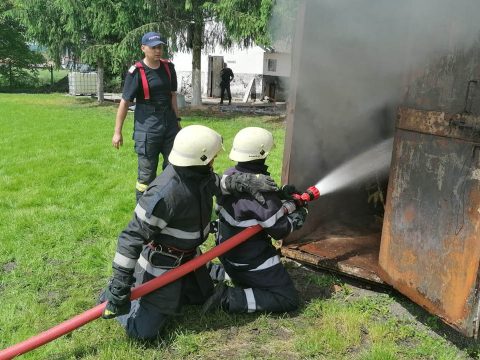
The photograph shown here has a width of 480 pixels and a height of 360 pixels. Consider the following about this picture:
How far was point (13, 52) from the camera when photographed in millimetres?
26062

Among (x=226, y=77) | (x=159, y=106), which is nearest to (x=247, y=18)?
(x=226, y=77)

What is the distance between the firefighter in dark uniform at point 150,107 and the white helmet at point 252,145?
1.51m

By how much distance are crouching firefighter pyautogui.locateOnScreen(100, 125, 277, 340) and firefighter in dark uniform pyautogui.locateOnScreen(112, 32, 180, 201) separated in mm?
1467

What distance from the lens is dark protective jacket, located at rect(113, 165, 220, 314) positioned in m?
2.63

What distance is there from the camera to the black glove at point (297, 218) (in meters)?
3.23

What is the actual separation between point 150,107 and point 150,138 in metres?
0.29

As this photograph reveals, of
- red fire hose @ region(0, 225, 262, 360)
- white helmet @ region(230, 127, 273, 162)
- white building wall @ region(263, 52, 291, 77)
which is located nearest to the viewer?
red fire hose @ region(0, 225, 262, 360)

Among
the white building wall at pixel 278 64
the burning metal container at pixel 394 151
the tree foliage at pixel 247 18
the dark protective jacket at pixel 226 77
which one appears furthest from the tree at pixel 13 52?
the burning metal container at pixel 394 151

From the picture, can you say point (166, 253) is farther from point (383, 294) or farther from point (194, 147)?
point (383, 294)

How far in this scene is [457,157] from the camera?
2.62 metres

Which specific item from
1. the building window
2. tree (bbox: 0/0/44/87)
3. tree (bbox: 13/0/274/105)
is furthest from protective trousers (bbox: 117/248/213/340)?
tree (bbox: 0/0/44/87)

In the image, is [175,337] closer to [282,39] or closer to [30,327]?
[30,327]

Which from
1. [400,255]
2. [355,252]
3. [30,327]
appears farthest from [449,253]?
[30,327]

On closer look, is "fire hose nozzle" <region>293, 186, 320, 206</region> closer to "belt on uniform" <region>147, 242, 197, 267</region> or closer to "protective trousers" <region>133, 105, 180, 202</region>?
"belt on uniform" <region>147, 242, 197, 267</region>
